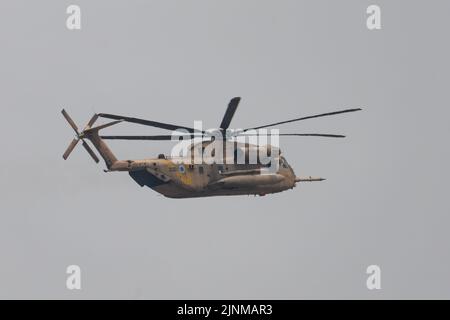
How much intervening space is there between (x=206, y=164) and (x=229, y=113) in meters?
5.66

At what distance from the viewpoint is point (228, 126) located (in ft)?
238

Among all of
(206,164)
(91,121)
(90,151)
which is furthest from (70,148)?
(206,164)

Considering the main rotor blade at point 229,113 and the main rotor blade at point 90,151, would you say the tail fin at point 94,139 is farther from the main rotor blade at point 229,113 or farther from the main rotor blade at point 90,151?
the main rotor blade at point 229,113

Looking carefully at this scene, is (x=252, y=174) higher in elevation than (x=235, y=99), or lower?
lower

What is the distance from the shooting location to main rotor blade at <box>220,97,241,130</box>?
219 feet

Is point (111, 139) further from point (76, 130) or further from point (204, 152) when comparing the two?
point (204, 152)

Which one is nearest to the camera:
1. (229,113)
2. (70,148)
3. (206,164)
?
(70,148)

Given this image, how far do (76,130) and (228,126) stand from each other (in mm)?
9899

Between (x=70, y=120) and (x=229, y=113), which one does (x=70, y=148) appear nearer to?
(x=70, y=120)

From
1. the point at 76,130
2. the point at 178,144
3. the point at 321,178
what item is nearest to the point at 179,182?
the point at 178,144

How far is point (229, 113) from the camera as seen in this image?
6944 cm

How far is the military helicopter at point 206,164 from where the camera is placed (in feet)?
229

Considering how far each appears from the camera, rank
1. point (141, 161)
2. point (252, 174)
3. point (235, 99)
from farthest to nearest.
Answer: point (252, 174), point (141, 161), point (235, 99)

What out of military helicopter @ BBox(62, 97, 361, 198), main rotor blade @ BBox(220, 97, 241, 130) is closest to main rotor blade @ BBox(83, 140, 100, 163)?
military helicopter @ BBox(62, 97, 361, 198)
